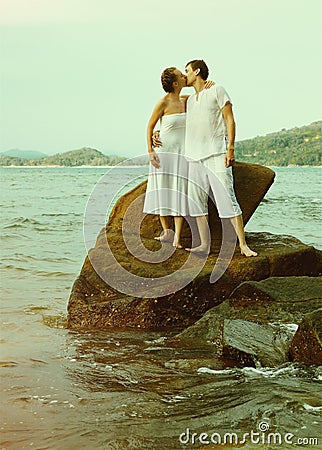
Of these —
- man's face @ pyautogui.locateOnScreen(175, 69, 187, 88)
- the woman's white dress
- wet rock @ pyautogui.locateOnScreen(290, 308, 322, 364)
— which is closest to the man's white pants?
the woman's white dress

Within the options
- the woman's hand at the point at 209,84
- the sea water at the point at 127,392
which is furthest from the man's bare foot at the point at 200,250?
the woman's hand at the point at 209,84

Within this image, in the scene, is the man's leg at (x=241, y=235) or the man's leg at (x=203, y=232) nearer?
the man's leg at (x=241, y=235)

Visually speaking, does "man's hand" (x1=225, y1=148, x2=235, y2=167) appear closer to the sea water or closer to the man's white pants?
the man's white pants

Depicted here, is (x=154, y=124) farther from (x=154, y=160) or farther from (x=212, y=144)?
(x=212, y=144)

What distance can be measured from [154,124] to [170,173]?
23.1 inches

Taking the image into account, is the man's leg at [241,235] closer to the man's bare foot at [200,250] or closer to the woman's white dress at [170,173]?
the man's bare foot at [200,250]

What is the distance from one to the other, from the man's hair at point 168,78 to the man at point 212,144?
6.2 inches

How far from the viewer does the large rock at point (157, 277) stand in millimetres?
7133

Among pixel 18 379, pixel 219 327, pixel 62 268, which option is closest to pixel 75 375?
pixel 18 379

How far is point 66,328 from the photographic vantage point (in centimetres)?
727

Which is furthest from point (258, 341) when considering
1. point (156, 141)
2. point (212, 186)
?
point (156, 141)

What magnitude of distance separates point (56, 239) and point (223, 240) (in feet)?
25.8

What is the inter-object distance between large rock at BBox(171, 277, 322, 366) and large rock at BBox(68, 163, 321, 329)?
65 cm

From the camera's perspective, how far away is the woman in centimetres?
804
